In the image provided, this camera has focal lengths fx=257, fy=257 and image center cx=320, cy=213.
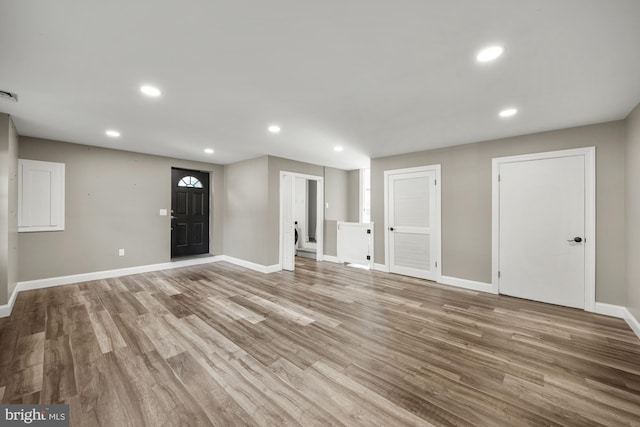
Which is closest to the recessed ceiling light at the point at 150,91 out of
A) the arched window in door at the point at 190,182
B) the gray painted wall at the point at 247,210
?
the gray painted wall at the point at 247,210

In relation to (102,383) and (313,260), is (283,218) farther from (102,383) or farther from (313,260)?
(102,383)

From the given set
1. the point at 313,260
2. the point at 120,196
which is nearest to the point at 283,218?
the point at 313,260

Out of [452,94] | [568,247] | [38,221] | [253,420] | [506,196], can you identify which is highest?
[452,94]

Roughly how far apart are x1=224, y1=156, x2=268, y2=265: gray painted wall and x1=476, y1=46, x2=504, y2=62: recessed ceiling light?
13.1 feet

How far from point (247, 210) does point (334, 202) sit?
7.72 ft

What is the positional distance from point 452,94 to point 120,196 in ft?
18.7

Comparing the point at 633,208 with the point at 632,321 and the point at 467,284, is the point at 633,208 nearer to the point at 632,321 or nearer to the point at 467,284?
the point at 632,321

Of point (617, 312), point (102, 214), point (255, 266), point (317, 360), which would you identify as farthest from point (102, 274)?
point (617, 312)

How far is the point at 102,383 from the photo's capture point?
1901mm

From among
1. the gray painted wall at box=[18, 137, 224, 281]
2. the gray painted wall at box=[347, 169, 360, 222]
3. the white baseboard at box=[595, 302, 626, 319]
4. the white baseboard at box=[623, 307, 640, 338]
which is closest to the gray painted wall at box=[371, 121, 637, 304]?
the white baseboard at box=[595, 302, 626, 319]

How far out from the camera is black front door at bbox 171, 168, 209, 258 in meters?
5.82

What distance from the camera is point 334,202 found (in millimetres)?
6914

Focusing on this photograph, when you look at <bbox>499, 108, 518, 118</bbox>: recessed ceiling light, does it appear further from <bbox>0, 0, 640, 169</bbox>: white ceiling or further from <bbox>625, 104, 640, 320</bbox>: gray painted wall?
<bbox>625, 104, 640, 320</bbox>: gray painted wall

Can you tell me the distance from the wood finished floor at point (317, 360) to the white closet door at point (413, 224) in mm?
1065
